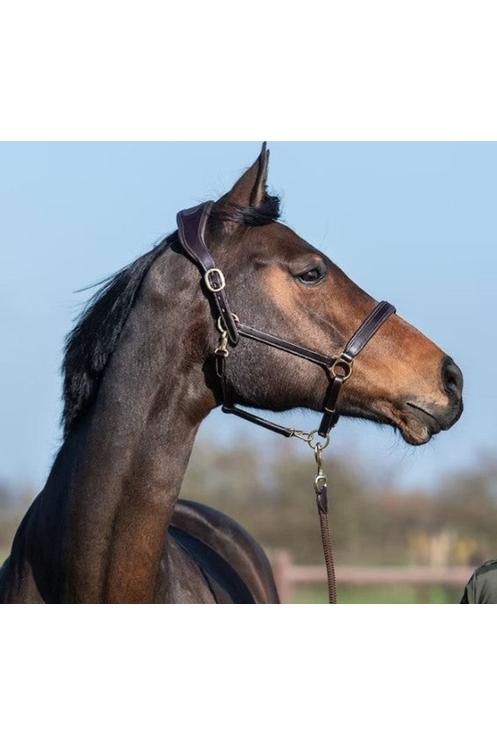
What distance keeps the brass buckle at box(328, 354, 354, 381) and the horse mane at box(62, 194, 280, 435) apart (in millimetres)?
570

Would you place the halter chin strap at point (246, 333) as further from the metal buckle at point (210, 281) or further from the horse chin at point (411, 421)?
the horse chin at point (411, 421)

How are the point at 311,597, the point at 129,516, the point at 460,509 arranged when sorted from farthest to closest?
the point at 460,509 → the point at 311,597 → the point at 129,516

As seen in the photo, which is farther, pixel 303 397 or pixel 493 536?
pixel 493 536

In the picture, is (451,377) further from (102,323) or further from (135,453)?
(102,323)

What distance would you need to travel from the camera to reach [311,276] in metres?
3.42

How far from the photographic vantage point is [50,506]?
132 inches

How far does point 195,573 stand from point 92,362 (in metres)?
1.10

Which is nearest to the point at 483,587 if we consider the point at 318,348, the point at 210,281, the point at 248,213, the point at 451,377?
the point at 451,377

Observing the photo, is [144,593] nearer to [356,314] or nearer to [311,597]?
[356,314]

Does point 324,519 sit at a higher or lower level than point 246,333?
lower

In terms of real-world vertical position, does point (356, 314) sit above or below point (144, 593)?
above

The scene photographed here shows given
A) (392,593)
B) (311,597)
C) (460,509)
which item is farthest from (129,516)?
(460,509)

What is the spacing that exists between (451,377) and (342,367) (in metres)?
0.38

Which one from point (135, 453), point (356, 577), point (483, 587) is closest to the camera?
point (483, 587)
